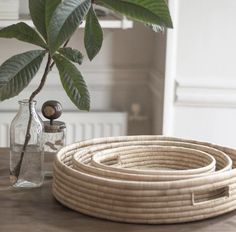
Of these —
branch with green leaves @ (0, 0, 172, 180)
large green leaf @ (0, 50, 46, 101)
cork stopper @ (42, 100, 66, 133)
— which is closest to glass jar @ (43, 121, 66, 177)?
cork stopper @ (42, 100, 66, 133)

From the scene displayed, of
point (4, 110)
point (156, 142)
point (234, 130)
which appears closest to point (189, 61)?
point (234, 130)

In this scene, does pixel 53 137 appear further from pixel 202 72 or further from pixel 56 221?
pixel 202 72

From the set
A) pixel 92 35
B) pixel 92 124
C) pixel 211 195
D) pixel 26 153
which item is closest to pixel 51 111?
pixel 26 153

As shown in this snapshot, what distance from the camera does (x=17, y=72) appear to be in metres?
1.19

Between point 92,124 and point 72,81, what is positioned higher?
point 72,81

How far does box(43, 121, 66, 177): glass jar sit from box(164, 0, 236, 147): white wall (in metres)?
1.14

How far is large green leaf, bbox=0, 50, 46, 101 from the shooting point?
1173mm

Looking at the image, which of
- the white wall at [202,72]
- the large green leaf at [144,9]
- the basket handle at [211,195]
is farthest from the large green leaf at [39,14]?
the white wall at [202,72]

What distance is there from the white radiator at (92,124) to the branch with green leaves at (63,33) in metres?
1.39

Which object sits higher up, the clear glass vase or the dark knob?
the dark knob

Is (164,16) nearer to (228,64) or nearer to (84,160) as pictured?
(84,160)

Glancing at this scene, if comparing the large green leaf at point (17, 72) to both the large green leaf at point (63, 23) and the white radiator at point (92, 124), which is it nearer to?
the large green leaf at point (63, 23)

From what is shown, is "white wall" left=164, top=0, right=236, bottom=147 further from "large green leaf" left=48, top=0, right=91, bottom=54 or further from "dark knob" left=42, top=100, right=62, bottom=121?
"large green leaf" left=48, top=0, right=91, bottom=54

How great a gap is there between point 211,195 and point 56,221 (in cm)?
30
